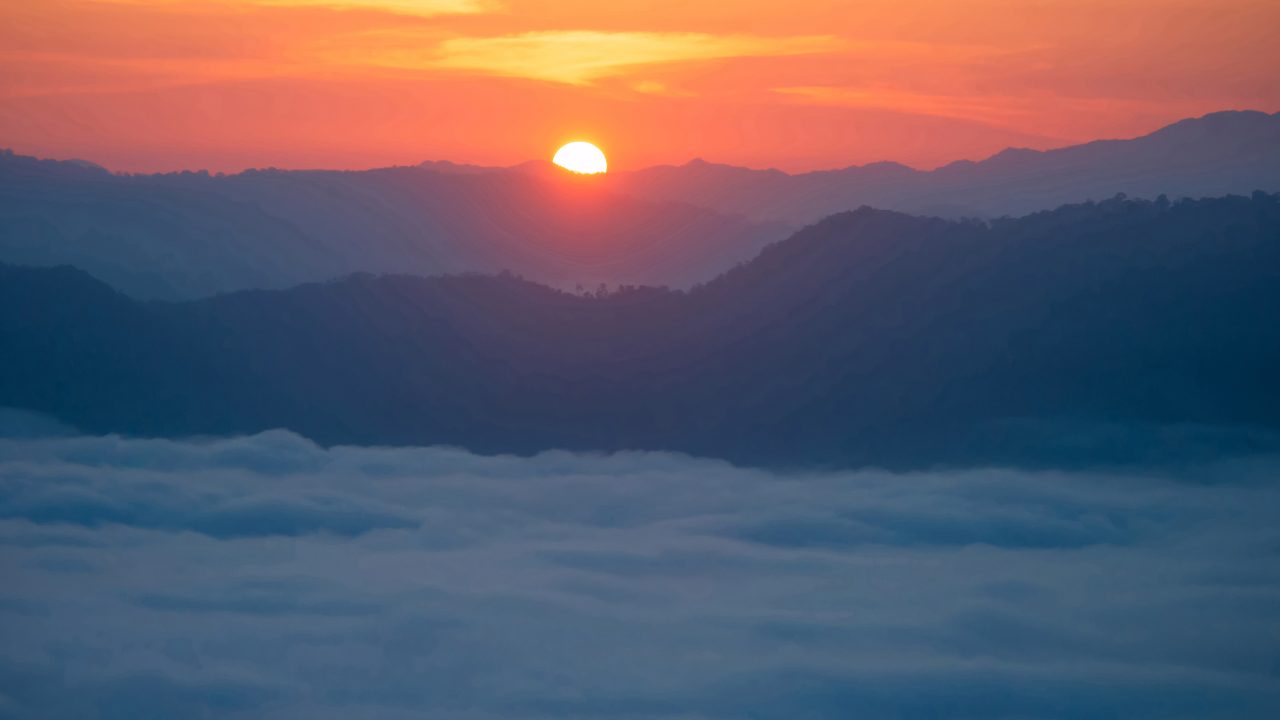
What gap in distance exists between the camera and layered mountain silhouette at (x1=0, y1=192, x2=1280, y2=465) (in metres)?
30.4

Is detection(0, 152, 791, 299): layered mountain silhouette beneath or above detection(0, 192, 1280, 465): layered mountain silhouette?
above

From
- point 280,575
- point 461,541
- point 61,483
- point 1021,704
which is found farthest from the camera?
point 61,483

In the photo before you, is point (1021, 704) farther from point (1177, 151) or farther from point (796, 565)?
point (1177, 151)

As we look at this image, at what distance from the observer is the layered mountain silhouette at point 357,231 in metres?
43.2

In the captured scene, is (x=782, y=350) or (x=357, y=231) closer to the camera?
(x=782, y=350)

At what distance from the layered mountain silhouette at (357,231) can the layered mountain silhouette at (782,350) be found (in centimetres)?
423

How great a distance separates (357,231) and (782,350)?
1031 inches

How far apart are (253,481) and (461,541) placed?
6.82 metres

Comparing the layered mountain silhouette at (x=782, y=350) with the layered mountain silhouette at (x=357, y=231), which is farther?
the layered mountain silhouette at (x=357, y=231)

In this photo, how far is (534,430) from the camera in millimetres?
34000

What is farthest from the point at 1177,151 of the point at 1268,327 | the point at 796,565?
the point at 796,565

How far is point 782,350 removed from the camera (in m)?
33.1

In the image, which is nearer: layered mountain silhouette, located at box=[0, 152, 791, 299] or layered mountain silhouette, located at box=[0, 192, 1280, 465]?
layered mountain silhouette, located at box=[0, 192, 1280, 465]

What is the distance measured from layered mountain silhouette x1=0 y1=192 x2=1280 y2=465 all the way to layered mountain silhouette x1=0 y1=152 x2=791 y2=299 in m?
4.23
